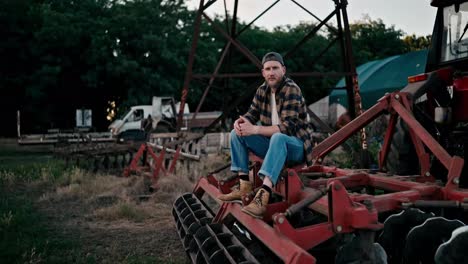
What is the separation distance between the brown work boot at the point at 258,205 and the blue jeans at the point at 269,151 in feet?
0.36

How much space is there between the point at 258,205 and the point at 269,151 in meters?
0.37

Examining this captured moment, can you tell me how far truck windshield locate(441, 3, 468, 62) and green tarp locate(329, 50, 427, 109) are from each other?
473 inches

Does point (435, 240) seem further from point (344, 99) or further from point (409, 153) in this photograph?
point (344, 99)

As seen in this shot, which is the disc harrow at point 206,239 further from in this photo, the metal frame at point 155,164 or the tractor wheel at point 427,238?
the metal frame at point 155,164

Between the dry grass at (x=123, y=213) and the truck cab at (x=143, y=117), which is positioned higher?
the truck cab at (x=143, y=117)

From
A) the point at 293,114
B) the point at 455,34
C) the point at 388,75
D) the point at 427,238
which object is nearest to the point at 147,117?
the point at 388,75

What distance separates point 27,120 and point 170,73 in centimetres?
795

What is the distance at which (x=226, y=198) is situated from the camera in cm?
411

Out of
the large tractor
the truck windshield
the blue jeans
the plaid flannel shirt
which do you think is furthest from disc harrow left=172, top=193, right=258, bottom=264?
the truck windshield

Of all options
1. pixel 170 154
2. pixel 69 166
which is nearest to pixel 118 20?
pixel 69 166

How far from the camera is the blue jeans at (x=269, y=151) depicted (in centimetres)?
355

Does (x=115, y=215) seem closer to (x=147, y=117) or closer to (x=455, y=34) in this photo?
(x=455, y=34)

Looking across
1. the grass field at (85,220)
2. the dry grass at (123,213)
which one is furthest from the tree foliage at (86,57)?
the dry grass at (123,213)

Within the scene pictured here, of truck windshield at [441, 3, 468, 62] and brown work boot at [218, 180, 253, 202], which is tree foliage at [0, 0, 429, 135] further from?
brown work boot at [218, 180, 253, 202]
